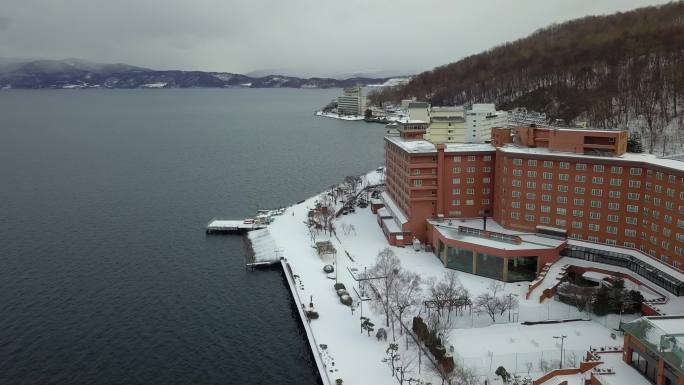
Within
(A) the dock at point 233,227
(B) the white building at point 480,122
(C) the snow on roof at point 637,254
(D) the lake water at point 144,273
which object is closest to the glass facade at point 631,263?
(C) the snow on roof at point 637,254

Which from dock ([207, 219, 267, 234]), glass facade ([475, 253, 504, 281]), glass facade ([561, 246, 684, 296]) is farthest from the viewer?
dock ([207, 219, 267, 234])

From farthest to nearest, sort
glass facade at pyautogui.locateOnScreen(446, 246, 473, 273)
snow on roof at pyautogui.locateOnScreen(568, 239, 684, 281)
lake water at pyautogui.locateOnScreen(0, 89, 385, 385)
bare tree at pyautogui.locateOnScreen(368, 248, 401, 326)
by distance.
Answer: glass facade at pyautogui.locateOnScreen(446, 246, 473, 273) → bare tree at pyautogui.locateOnScreen(368, 248, 401, 326) → snow on roof at pyautogui.locateOnScreen(568, 239, 684, 281) → lake water at pyautogui.locateOnScreen(0, 89, 385, 385)

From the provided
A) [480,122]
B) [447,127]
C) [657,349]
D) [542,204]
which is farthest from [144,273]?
[480,122]

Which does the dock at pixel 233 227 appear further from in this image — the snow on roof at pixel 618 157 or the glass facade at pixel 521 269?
the glass facade at pixel 521 269

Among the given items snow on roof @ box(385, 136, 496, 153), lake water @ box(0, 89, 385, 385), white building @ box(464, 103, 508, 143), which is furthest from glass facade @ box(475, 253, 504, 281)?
white building @ box(464, 103, 508, 143)

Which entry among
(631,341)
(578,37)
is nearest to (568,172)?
(631,341)

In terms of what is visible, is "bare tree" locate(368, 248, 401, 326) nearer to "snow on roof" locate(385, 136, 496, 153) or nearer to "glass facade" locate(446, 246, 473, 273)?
"glass facade" locate(446, 246, 473, 273)

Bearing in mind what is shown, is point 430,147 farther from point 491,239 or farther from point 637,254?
point 637,254
